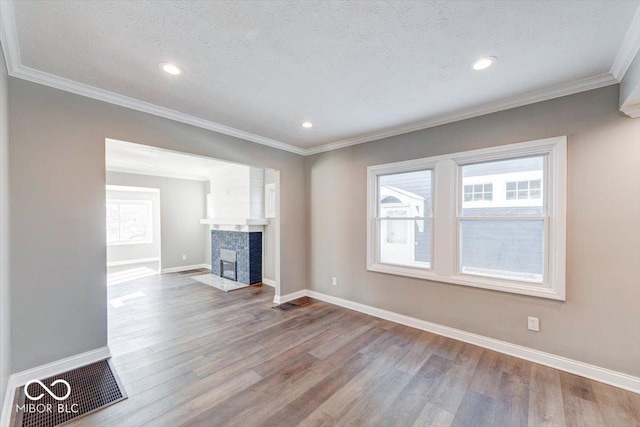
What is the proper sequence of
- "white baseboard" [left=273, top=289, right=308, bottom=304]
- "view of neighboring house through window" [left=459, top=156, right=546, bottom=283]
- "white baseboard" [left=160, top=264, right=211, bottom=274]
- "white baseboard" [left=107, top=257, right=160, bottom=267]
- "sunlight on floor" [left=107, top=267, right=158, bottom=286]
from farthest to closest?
"white baseboard" [left=107, top=257, right=160, bottom=267], "white baseboard" [left=160, top=264, right=211, bottom=274], "sunlight on floor" [left=107, top=267, right=158, bottom=286], "white baseboard" [left=273, top=289, right=308, bottom=304], "view of neighboring house through window" [left=459, top=156, right=546, bottom=283]

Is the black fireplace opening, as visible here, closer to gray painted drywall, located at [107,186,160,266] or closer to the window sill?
gray painted drywall, located at [107,186,160,266]

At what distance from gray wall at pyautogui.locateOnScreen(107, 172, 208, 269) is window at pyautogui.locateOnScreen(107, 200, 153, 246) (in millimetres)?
451

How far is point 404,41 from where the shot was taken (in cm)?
182

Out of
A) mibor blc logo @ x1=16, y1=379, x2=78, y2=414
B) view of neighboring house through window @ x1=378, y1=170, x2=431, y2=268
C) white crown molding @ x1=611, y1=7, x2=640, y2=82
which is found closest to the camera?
white crown molding @ x1=611, y1=7, x2=640, y2=82

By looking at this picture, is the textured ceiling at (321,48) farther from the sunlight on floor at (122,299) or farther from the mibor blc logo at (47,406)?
→ the sunlight on floor at (122,299)

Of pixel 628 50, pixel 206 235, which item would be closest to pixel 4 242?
pixel 628 50

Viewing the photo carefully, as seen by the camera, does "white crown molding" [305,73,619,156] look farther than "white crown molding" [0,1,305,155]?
Yes

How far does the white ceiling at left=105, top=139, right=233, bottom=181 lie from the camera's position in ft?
15.4

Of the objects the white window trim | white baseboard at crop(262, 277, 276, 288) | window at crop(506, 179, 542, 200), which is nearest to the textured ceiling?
the white window trim

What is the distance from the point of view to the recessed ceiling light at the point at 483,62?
2016 millimetres

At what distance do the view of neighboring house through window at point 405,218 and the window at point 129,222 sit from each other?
8.20 meters

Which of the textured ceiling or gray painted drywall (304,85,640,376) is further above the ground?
the textured ceiling

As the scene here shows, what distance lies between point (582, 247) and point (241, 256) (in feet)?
18.0

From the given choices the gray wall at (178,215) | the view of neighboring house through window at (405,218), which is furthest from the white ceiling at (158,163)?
the view of neighboring house through window at (405,218)
